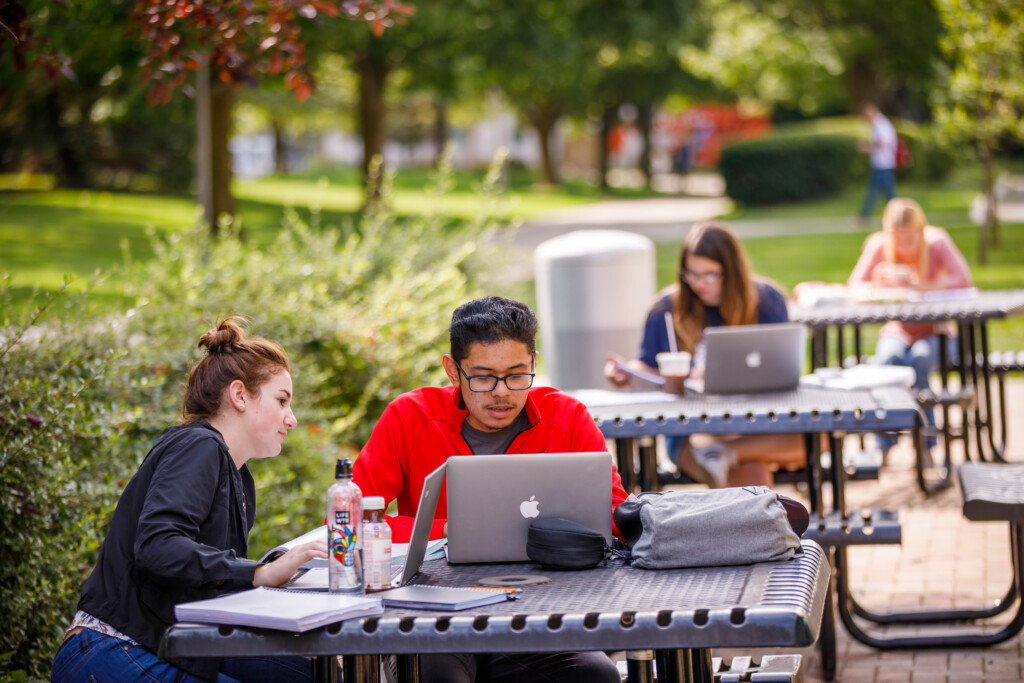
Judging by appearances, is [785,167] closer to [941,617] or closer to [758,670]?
[941,617]

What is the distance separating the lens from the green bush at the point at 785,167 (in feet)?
85.7

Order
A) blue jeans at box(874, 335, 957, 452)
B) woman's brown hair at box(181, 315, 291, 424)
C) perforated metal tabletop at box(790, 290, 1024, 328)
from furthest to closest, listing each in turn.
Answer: blue jeans at box(874, 335, 957, 452), perforated metal tabletop at box(790, 290, 1024, 328), woman's brown hair at box(181, 315, 291, 424)

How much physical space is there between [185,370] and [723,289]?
253 cm

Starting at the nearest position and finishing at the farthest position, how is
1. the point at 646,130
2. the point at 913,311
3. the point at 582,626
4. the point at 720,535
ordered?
the point at 582,626 < the point at 720,535 < the point at 913,311 < the point at 646,130

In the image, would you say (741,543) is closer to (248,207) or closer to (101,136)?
(248,207)

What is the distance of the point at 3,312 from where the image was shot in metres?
5.31

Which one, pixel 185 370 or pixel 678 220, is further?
pixel 678 220

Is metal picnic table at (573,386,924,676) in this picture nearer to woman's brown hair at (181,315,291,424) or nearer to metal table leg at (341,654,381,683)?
woman's brown hair at (181,315,291,424)

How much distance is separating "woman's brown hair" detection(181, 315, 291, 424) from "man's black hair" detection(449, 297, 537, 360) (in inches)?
20.1

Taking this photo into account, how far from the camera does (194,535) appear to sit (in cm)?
289

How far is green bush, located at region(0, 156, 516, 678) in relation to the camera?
163 inches

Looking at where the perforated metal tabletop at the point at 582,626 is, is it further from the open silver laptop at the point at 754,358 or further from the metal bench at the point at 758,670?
the open silver laptop at the point at 754,358

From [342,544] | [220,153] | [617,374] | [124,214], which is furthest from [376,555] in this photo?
[124,214]

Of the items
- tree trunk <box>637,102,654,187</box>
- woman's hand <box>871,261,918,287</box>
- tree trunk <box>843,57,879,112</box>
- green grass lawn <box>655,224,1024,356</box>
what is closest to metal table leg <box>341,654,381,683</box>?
woman's hand <box>871,261,918,287</box>
